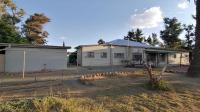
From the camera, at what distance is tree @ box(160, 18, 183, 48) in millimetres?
55500

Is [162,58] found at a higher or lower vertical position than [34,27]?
lower

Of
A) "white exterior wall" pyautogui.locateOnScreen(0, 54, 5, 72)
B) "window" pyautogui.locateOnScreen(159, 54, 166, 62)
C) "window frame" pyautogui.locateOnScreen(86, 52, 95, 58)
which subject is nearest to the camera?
"white exterior wall" pyautogui.locateOnScreen(0, 54, 5, 72)

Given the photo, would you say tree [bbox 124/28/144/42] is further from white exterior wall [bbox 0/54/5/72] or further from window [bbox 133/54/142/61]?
white exterior wall [bbox 0/54/5/72]

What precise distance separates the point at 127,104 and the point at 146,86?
2.56 m

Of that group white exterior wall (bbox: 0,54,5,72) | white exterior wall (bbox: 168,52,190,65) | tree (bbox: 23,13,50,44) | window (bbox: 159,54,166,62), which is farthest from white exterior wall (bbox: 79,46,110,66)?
tree (bbox: 23,13,50,44)

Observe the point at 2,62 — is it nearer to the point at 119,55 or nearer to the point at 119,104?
the point at 119,104

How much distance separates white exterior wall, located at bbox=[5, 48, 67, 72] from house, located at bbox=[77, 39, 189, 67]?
304 inches

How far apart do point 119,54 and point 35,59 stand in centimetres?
1607

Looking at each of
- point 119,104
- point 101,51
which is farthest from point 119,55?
point 119,104

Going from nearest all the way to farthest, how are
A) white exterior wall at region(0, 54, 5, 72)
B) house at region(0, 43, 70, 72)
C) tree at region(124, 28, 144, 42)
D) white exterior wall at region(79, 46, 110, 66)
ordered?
white exterior wall at region(0, 54, 5, 72) → house at region(0, 43, 70, 72) → white exterior wall at region(79, 46, 110, 66) → tree at region(124, 28, 144, 42)

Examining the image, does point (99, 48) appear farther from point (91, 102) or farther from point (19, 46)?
point (91, 102)

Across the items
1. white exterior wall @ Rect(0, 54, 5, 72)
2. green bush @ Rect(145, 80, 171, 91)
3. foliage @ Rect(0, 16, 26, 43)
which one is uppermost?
foliage @ Rect(0, 16, 26, 43)

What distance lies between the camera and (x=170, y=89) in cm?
1048

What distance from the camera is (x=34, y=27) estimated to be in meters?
47.0
